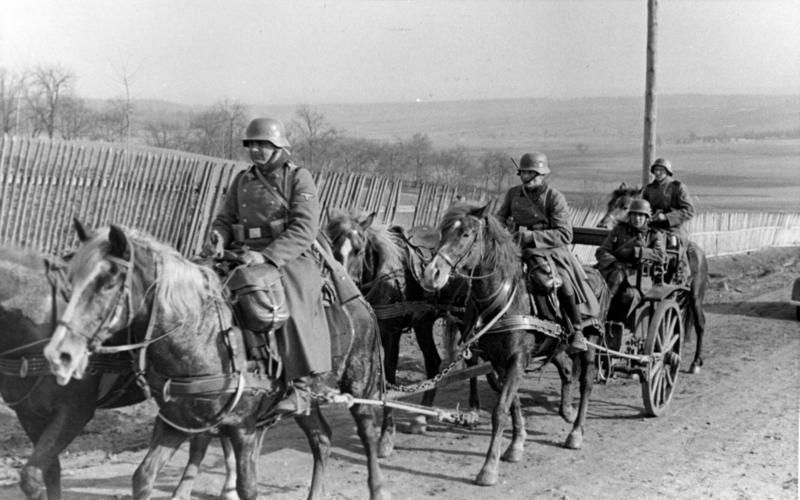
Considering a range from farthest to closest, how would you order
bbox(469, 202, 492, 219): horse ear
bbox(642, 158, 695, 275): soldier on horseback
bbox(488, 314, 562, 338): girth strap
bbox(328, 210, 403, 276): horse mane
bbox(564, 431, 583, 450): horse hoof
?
bbox(642, 158, 695, 275): soldier on horseback, bbox(328, 210, 403, 276): horse mane, bbox(564, 431, 583, 450): horse hoof, bbox(488, 314, 562, 338): girth strap, bbox(469, 202, 492, 219): horse ear

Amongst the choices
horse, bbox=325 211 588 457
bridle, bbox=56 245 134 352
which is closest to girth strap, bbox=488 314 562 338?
horse, bbox=325 211 588 457

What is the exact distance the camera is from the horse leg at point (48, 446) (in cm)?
479

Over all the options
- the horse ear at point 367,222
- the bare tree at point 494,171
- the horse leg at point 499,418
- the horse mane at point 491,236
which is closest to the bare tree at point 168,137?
the bare tree at point 494,171

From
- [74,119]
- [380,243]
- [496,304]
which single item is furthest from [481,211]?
[74,119]

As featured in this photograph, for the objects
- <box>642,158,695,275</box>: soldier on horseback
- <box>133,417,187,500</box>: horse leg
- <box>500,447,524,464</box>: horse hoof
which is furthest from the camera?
<box>642,158,695,275</box>: soldier on horseback

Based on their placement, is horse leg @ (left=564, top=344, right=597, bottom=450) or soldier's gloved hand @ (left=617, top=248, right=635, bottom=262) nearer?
horse leg @ (left=564, top=344, right=597, bottom=450)

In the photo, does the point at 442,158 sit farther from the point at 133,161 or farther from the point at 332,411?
the point at 332,411

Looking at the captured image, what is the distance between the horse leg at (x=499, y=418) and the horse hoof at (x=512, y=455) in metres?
0.38

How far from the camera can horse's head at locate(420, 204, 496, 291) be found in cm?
636

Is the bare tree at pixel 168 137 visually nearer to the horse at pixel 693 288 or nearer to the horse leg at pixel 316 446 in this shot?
the horse at pixel 693 288

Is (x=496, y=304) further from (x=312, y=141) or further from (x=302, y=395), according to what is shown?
(x=312, y=141)

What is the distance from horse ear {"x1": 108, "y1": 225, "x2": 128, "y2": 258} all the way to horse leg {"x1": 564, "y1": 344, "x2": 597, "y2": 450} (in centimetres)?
487

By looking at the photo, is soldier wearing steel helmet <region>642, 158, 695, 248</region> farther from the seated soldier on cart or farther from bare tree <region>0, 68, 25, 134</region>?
bare tree <region>0, 68, 25, 134</region>

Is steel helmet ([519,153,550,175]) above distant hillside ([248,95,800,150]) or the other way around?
the other way around
